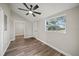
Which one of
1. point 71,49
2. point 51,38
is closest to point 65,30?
point 71,49

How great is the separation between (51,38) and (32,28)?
12.2 feet

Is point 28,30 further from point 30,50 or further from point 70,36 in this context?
point 70,36

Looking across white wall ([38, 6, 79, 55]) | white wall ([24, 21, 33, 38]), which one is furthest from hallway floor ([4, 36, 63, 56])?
white wall ([24, 21, 33, 38])

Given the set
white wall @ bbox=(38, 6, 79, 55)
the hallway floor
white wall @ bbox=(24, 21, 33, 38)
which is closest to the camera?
white wall @ bbox=(38, 6, 79, 55)

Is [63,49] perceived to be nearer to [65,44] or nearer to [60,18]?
A: [65,44]

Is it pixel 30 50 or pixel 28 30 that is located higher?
pixel 28 30

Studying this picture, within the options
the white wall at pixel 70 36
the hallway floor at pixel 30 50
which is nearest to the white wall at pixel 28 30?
the hallway floor at pixel 30 50

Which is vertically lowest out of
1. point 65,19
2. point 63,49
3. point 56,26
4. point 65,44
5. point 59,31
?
point 63,49

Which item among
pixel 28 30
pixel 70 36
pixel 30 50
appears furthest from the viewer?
pixel 28 30

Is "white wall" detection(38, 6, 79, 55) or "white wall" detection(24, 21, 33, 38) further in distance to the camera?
"white wall" detection(24, 21, 33, 38)

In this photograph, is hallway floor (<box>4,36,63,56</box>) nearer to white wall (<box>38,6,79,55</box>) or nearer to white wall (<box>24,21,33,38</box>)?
white wall (<box>38,6,79,55</box>)

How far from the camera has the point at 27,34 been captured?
722cm

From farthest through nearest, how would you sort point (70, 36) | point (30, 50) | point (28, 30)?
point (28, 30) < point (30, 50) < point (70, 36)

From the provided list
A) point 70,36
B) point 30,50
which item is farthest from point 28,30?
point 70,36
